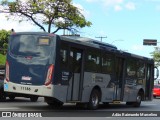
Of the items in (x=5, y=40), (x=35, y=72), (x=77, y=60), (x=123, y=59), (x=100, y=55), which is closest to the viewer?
(x=35, y=72)

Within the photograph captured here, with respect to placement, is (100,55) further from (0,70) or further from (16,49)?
(0,70)

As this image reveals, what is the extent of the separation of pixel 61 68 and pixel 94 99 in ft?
10.7

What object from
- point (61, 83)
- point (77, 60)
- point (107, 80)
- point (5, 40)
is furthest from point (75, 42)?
point (5, 40)

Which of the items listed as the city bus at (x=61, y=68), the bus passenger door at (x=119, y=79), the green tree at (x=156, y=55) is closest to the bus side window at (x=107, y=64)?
the city bus at (x=61, y=68)

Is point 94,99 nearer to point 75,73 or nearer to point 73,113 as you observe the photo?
point 75,73

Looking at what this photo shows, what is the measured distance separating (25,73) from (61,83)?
4.90ft

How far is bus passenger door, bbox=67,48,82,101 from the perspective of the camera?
18.8 m

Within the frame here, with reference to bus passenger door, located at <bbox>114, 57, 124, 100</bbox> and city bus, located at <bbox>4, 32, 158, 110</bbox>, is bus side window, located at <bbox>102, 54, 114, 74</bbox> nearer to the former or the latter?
city bus, located at <bbox>4, 32, 158, 110</bbox>

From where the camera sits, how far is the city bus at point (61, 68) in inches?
703

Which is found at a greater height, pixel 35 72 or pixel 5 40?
pixel 5 40

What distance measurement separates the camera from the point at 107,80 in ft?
71.8

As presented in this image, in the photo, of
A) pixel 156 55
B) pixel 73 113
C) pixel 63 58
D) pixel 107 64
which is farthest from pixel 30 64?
pixel 156 55

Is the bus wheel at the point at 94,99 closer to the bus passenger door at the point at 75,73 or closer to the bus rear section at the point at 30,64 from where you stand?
the bus passenger door at the point at 75,73

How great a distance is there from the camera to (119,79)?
76.4 feet
